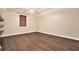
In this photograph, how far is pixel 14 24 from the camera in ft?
6.18

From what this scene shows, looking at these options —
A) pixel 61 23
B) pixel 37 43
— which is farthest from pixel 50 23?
pixel 37 43

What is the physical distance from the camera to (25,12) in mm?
1845

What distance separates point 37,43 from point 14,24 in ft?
1.98

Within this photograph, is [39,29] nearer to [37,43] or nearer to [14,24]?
[37,43]

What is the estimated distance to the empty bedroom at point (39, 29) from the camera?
1.77 meters

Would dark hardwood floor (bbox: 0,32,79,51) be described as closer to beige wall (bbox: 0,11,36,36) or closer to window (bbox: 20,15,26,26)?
beige wall (bbox: 0,11,36,36)

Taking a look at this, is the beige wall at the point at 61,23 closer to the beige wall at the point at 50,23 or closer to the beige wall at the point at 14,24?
the beige wall at the point at 50,23

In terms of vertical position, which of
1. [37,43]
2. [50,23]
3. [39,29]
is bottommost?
[37,43]

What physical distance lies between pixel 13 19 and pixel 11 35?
0.32 m

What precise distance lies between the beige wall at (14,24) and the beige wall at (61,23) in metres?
0.19

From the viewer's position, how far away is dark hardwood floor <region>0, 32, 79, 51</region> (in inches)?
69.7

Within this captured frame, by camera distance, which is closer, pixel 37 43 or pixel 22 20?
pixel 37 43

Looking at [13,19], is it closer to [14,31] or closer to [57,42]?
[14,31]
